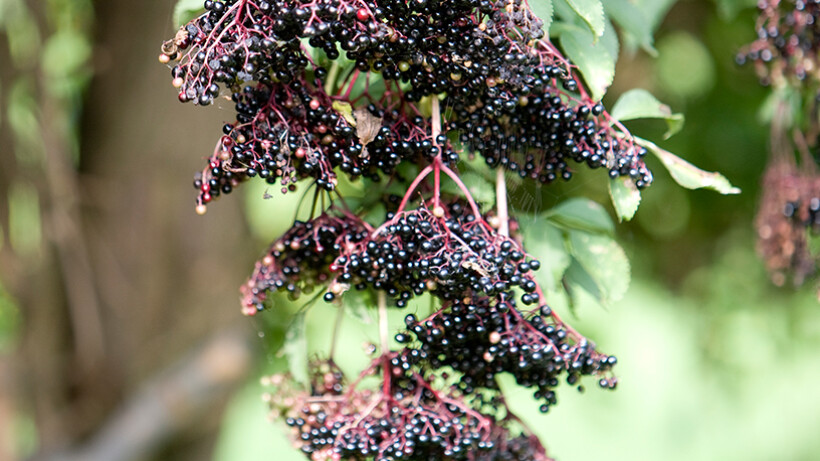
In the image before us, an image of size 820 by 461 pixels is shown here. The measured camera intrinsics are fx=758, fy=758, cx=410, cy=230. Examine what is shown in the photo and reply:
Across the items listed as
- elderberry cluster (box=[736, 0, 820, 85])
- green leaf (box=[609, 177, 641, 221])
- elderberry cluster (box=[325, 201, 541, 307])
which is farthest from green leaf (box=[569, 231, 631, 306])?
elderberry cluster (box=[736, 0, 820, 85])

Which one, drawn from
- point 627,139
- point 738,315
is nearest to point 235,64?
point 627,139

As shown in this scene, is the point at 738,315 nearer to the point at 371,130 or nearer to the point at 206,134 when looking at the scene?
the point at 206,134

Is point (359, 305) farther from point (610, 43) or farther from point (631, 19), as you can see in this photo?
point (631, 19)

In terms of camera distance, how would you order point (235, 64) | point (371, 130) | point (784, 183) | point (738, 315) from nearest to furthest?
point (235, 64) < point (371, 130) < point (784, 183) < point (738, 315)

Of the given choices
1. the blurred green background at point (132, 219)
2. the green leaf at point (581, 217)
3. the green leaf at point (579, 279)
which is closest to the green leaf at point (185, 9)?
the green leaf at point (581, 217)

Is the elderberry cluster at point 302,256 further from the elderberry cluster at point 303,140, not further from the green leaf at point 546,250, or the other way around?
the green leaf at point 546,250

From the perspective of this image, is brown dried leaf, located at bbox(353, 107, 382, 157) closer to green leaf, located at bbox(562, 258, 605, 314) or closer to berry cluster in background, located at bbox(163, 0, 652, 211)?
berry cluster in background, located at bbox(163, 0, 652, 211)
